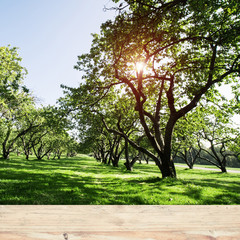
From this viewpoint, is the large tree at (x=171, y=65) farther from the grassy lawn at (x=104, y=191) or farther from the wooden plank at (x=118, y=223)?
the wooden plank at (x=118, y=223)

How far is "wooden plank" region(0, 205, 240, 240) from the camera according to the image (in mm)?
1259

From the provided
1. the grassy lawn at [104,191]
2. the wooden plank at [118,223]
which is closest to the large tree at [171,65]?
→ the grassy lawn at [104,191]

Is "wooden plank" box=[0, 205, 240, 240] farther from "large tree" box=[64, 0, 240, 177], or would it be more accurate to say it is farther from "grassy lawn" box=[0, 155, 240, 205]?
"large tree" box=[64, 0, 240, 177]

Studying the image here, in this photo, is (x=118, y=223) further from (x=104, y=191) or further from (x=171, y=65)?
(x=171, y=65)

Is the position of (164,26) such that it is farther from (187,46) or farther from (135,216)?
(135,216)

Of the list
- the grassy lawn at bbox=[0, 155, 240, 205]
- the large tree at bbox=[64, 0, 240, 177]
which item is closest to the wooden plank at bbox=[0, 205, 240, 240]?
the grassy lawn at bbox=[0, 155, 240, 205]

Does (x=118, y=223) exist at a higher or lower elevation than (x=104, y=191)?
higher

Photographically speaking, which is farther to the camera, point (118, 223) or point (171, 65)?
point (171, 65)

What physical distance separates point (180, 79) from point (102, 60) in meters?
6.86

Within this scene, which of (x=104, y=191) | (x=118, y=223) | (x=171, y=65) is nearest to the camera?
(x=118, y=223)

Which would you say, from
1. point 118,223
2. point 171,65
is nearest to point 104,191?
point 118,223

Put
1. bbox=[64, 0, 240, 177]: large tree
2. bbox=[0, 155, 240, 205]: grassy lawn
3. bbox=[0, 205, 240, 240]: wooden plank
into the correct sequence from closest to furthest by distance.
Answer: bbox=[0, 205, 240, 240]: wooden plank → bbox=[0, 155, 240, 205]: grassy lawn → bbox=[64, 0, 240, 177]: large tree

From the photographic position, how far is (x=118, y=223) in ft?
4.77

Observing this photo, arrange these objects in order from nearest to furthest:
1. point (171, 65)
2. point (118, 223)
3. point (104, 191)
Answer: point (118, 223), point (104, 191), point (171, 65)
